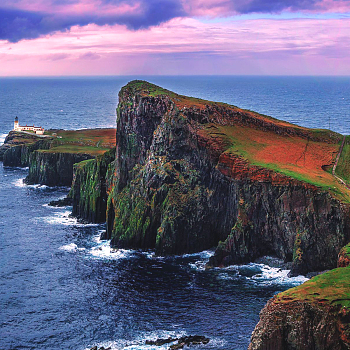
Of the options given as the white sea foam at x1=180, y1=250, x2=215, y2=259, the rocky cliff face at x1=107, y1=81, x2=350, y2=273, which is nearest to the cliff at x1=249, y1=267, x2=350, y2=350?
the rocky cliff face at x1=107, y1=81, x2=350, y2=273

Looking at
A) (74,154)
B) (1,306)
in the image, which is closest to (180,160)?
(1,306)

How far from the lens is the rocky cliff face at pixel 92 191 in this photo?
115000 mm

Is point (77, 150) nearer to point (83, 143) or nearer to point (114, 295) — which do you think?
point (83, 143)

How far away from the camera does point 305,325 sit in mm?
52781

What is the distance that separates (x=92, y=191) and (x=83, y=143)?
64.0m

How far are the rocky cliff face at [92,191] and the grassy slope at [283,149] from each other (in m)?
18.2

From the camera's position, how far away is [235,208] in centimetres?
9262

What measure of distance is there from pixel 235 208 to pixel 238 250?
8137mm

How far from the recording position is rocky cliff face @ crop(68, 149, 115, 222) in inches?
4528

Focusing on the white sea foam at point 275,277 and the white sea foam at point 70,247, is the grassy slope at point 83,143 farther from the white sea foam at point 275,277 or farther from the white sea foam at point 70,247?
the white sea foam at point 275,277

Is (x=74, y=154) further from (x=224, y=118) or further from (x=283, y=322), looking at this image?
(x=283, y=322)

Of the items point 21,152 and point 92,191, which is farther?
point 21,152

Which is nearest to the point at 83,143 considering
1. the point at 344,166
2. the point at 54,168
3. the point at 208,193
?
the point at 54,168

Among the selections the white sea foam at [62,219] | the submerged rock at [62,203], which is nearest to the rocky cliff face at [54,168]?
the submerged rock at [62,203]
